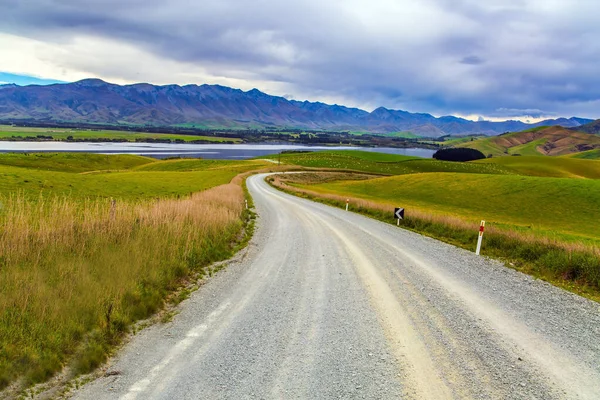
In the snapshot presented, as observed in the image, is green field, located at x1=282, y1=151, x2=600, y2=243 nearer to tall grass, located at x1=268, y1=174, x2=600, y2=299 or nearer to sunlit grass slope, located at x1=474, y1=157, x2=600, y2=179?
tall grass, located at x1=268, y1=174, x2=600, y2=299

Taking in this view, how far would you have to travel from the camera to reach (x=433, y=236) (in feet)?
66.5

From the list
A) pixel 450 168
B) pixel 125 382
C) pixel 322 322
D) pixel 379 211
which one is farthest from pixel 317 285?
pixel 450 168

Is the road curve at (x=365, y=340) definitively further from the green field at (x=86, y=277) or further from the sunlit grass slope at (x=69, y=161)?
the sunlit grass slope at (x=69, y=161)

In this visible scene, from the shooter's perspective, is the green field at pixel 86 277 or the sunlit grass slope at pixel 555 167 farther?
the sunlit grass slope at pixel 555 167

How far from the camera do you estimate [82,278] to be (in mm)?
7641

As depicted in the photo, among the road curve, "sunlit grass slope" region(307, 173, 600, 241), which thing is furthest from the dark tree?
the road curve

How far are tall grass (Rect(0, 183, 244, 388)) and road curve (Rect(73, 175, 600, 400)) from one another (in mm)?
726

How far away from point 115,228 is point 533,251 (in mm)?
15483

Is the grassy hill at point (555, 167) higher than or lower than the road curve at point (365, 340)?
higher

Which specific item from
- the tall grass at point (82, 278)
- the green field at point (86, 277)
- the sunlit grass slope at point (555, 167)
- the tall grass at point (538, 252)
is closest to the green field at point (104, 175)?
the green field at point (86, 277)

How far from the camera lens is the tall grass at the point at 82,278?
5473 mm

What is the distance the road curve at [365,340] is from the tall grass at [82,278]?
2.38 feet

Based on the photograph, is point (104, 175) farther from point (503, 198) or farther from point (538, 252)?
point (503, 198)

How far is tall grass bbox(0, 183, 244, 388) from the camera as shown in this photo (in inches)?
215
